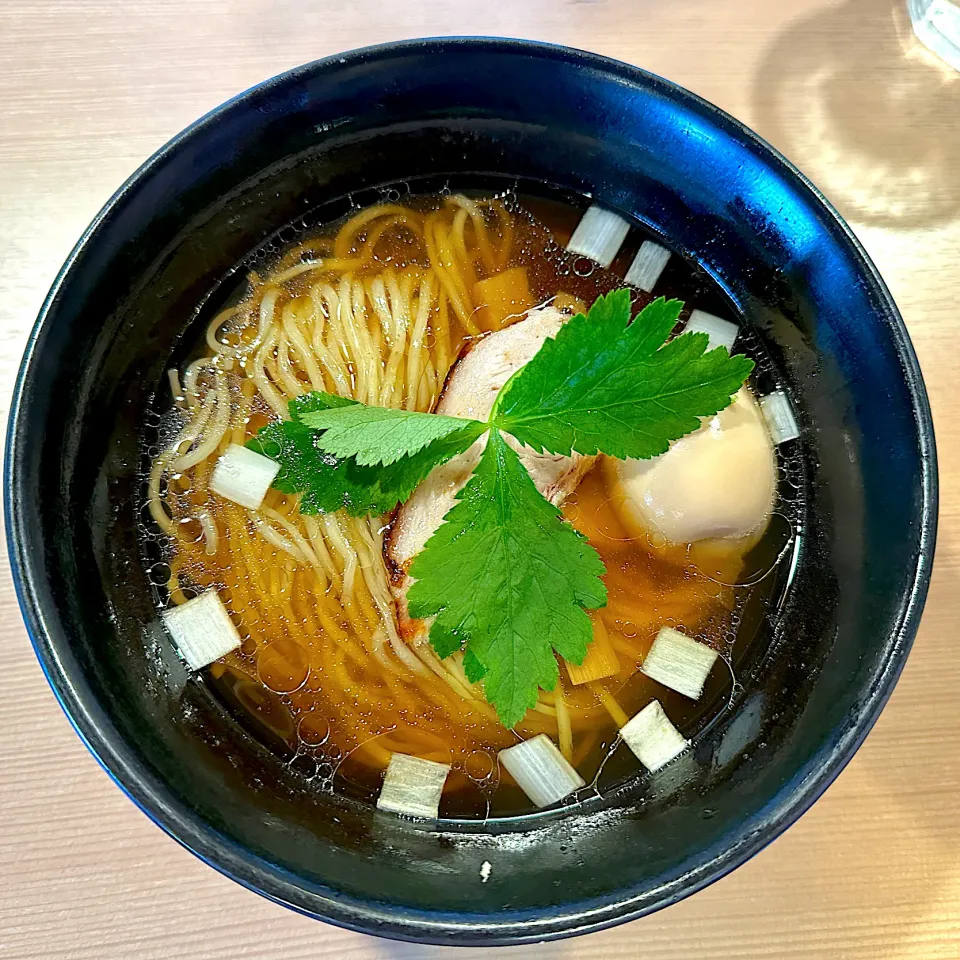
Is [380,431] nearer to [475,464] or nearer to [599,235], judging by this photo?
[475,464]

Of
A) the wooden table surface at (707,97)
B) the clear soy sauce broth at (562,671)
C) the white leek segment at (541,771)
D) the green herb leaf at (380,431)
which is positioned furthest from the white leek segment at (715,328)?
the white leek segment at (541,771)

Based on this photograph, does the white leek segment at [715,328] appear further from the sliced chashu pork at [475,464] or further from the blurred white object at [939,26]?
the blurred white object at [939,26]

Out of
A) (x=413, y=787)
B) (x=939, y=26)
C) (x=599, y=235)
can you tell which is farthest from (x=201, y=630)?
(x=939, y=26)

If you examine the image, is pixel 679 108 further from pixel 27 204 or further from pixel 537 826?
pixel 27 204

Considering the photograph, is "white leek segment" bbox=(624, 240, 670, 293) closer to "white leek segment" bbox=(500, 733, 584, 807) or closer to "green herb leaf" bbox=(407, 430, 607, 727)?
"green herb leaf" bbox=(407, 430, 607, 727)

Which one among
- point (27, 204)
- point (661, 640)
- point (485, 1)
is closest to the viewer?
point (661, 640)

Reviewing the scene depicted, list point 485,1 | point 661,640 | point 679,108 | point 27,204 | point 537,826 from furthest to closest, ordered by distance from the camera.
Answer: point 485,1 → point 27,204 → point 661,640 → point 537,826 → point 679,108

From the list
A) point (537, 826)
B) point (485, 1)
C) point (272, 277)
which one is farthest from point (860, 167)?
point (537, 826)
